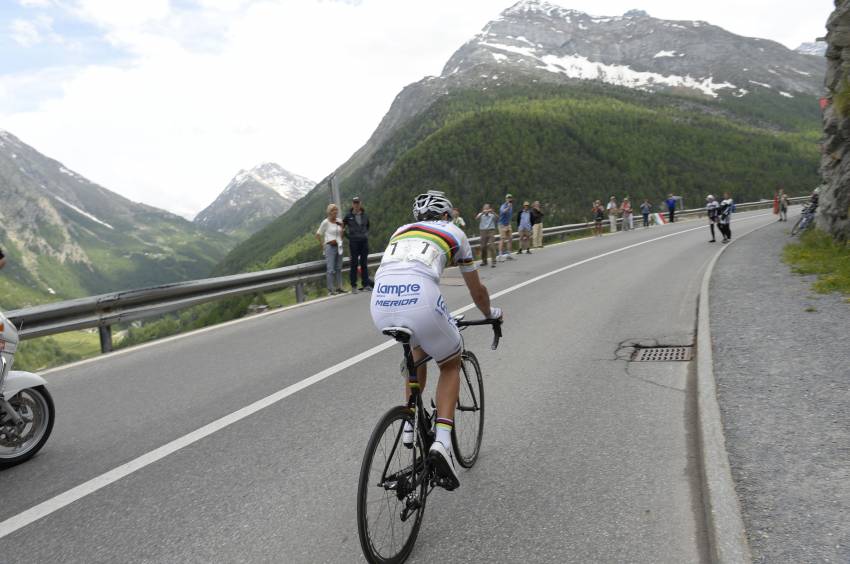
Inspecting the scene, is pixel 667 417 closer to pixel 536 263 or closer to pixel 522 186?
pixel 536 263

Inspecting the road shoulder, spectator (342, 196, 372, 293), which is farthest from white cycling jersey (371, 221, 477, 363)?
spectator (342, 196, 372, 293)

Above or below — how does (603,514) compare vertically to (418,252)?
below

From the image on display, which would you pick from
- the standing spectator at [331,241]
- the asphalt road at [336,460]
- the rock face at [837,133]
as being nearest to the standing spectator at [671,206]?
the rock face at [837,133]

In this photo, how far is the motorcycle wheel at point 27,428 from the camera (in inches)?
171

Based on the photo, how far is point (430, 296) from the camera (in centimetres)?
320

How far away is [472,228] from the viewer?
101 meters

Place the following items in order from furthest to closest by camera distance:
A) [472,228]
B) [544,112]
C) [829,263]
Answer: [544,112] → [472,228] → [829,263]

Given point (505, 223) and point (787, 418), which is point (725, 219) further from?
point (787, 418)

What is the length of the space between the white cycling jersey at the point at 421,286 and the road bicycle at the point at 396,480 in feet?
0.29

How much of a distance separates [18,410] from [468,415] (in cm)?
349

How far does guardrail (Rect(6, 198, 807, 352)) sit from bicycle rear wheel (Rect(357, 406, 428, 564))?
6585 millimetres

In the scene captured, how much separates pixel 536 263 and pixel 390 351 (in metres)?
11.8

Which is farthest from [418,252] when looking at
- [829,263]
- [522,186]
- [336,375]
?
[522,186]

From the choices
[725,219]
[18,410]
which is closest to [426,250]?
[18,410]
